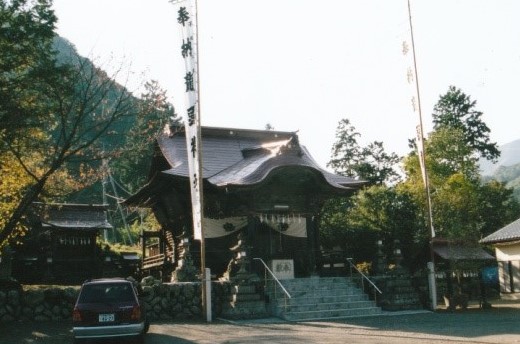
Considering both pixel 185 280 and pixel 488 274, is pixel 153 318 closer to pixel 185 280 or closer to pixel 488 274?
pixel 185 280

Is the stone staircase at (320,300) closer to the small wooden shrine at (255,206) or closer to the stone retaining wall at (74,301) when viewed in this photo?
the small wooden shrine at (255,206)

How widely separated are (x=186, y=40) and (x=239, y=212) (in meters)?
7.45

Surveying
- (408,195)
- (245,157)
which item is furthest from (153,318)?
(408,195)

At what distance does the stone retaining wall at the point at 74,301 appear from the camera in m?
15.6

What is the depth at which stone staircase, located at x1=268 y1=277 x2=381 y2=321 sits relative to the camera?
16703 millimetres

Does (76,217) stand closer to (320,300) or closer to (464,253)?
(320,300)

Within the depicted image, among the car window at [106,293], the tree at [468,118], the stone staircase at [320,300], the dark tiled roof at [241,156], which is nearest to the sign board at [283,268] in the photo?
the stone staircase at [320,300]

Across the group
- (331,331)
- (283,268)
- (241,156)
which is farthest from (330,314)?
(241,156)

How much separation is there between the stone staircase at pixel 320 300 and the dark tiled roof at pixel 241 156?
4.28m

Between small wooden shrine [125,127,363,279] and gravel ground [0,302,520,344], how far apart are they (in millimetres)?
4055

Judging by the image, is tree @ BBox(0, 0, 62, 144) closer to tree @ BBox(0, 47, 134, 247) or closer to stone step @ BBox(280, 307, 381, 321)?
tree @ BBox(0, 47, 134, 247)

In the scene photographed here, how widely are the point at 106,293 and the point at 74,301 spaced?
5.76 meters

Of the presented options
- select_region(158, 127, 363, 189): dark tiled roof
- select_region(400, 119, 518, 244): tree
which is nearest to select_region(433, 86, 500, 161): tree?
select_region(400, 119, 518, 244): tree

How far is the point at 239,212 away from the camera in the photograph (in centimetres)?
2061
